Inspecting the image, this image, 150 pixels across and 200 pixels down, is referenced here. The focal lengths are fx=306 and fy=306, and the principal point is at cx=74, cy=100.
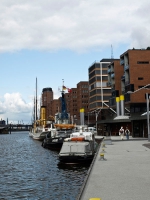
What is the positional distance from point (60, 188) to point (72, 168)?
841 cm

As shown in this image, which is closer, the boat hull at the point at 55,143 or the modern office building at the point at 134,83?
the boat hull at the point at 55,143

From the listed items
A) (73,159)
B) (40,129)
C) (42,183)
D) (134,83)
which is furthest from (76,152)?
(40,129)

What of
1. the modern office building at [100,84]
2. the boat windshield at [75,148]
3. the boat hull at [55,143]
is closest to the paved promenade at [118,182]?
the boat windshield at [75,148]

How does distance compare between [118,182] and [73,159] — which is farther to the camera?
[73,159]

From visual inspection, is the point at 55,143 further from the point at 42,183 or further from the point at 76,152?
the point at 42,183

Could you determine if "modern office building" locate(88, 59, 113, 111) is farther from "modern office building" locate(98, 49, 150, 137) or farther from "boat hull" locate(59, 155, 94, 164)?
Answer: "boat hull" locate(59, 155, 94, 164)

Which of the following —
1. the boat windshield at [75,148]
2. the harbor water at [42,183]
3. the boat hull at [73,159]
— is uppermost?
the boat windshield at [75,148]

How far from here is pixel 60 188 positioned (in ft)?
64.6

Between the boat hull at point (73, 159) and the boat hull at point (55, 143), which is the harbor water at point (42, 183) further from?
the boat hull at point (55, 143)

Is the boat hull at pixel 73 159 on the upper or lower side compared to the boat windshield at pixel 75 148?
lower

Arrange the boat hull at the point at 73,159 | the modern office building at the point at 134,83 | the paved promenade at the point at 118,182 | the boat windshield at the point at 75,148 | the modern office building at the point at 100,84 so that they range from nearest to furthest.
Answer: the paved promenade at the point at 118,182, the boat hull at the point at 73,159, the boat windshield at the point at 75,148, the modern office building at the point at 134,83, the modern office building at the point at 100,84

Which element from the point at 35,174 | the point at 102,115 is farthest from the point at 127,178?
the point at 102,115

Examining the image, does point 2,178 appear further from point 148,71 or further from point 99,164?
point 148,71

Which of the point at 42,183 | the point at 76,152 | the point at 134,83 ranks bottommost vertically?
the point at 42,183
